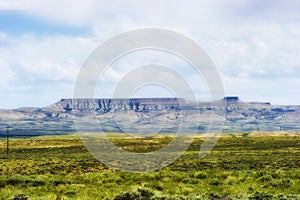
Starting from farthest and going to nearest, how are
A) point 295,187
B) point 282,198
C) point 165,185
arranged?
point 165,185 < point 295,187 < point 282,198

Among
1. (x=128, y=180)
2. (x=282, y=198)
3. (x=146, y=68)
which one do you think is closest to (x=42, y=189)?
(x=128, y=180)

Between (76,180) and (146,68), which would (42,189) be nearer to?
(76,180)

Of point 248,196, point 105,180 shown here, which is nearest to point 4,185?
point 105,180

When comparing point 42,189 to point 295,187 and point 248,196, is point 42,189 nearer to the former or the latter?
point 248,196

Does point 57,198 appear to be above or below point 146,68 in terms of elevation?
below

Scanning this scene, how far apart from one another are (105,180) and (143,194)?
307 inches

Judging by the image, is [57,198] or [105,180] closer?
[57,198]

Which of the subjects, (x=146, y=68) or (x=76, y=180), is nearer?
(x=76, y=180)

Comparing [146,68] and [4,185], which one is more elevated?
[146,68]

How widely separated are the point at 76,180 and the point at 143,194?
8868 mm

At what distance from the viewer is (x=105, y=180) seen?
2436 cm

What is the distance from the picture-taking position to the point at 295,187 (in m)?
19.5

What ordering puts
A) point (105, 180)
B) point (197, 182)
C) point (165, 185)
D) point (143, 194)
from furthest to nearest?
point (105, 180) → point (197, 182) → point (165, 185) → point (143, 194)

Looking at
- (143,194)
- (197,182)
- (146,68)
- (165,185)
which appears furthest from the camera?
(146,68)
